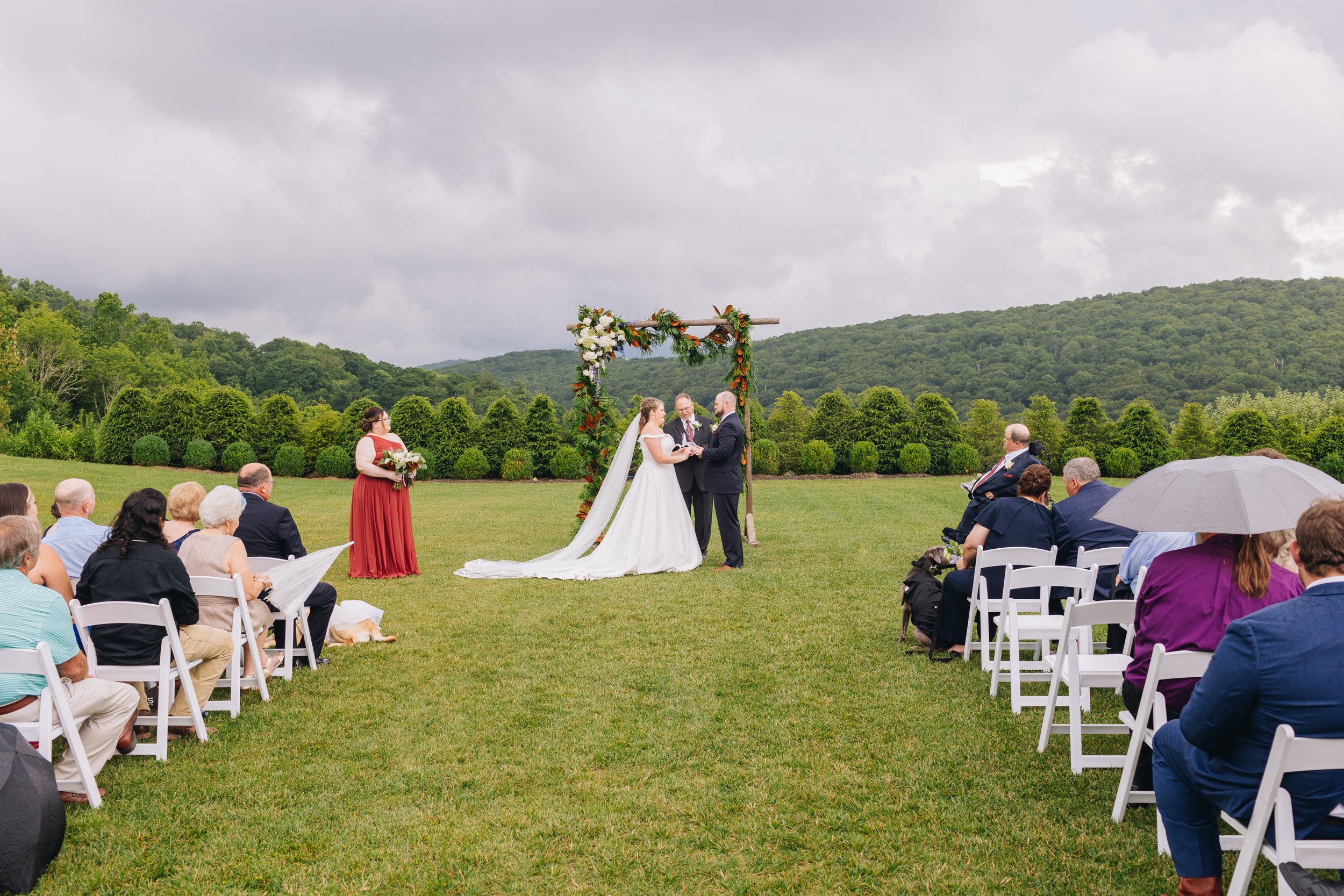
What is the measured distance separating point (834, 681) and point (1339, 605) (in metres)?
3.66

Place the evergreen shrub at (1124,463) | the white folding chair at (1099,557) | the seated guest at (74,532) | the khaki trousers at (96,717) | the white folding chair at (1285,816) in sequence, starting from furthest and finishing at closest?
1. the evergreen shrub at (1124,463)
2. the white folding chair at (1099,557)
3. the seated guest at (74,532)
4. the khaki trousers at (96,717)
5. the white folding chair at (1285,816)

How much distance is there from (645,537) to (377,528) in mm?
3192

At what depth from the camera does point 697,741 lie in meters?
4.73

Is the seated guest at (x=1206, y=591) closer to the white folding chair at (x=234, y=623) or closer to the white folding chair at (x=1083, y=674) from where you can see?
the white folding chair at (x=1083, y=674)

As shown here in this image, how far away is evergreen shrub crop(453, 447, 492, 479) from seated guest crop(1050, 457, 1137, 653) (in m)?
19.3

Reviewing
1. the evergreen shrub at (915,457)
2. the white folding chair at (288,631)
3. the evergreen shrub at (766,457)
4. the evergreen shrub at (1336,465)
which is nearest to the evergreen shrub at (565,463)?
the evergreen shrub at (766,457)

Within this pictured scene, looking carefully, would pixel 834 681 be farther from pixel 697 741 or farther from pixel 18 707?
pixel 18 707

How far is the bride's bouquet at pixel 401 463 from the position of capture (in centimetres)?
987

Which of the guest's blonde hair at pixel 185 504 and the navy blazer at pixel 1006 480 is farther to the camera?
the navy blazer at pixel 1006 480

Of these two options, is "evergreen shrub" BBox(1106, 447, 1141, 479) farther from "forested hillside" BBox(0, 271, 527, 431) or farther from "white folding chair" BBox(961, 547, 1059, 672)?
"forested hillside" BBox(0, 271, 527, 431)

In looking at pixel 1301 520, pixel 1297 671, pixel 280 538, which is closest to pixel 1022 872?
pixel 1297 671

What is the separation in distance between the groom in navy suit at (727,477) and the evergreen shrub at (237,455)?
17.7 m

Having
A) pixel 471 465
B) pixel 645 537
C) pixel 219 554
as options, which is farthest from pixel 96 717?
pixel 471 465

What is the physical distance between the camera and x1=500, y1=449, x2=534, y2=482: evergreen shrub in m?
23.8
